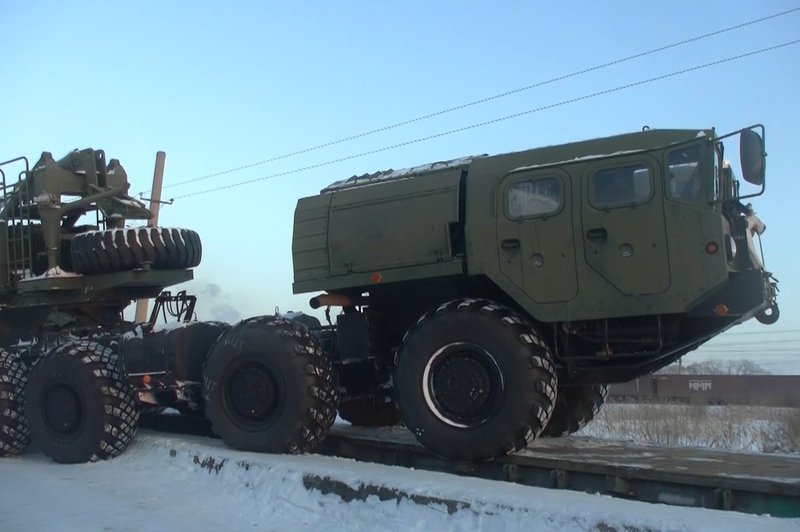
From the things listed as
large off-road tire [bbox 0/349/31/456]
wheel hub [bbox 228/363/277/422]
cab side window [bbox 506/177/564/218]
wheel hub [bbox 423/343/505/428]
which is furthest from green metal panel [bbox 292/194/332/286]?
large off-road tire [bbox 0/349/31/456]

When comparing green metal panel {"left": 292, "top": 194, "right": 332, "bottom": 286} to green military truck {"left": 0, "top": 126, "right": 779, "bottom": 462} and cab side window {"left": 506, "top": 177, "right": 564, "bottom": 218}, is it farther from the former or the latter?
cab side window {"left": 506, "top": 177, "right": 564, "bottom": 218}

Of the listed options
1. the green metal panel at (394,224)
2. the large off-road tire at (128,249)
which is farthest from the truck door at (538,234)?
the large off-road tire at (128,249)

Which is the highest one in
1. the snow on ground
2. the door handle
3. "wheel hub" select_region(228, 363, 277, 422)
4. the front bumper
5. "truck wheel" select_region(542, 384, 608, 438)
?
the door handle

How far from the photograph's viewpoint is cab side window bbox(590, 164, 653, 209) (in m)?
7.04

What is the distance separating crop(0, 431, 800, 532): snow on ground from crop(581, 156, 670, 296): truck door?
6.46ft

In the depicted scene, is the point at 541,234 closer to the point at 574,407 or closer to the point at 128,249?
the point at 574,407

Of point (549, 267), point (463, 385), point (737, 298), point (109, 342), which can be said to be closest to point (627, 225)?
point (549, 267)

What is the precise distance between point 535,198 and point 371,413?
449 centimetres

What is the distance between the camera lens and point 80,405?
31.7 feet

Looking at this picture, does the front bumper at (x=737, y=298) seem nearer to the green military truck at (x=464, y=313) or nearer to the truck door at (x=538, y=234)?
the green military truck at (x=464, y=313)

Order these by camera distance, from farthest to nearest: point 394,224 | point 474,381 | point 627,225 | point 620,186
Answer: point 394,224 → point 474,381 → point 620,186 → point 627,225

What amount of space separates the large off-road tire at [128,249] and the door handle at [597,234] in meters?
6.14

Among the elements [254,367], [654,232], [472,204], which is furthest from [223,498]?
[654,232]

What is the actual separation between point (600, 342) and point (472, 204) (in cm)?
175
